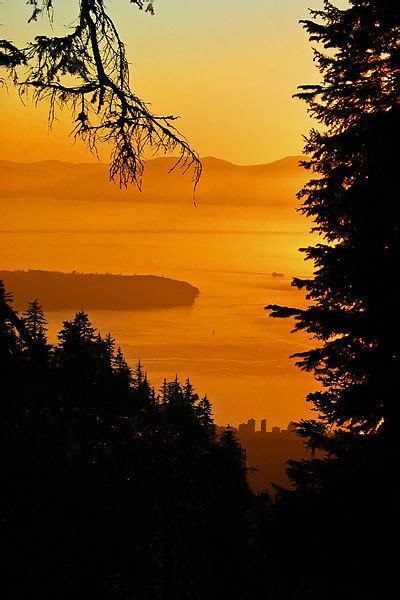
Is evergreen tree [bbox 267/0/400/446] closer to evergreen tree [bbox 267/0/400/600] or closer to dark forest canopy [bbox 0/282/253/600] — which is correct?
evergreen tree [bbox 267/0/400/600]

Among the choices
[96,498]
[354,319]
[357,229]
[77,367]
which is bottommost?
[96,498]

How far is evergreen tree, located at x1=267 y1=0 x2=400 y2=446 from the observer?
983cm

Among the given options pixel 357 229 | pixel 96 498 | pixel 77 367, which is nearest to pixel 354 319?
pixel 357 229

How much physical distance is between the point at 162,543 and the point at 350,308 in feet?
43.0

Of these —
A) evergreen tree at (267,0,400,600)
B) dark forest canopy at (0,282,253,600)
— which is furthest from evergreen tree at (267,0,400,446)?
dark forest canopy at (0,282,253,600)

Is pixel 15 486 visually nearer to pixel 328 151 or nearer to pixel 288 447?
pixel 328 151

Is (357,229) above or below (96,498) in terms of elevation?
above

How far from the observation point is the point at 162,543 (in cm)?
2073

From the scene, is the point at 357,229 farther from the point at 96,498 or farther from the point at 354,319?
the point at 96,498

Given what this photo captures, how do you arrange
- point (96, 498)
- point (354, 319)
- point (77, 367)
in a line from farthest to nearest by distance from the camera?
point (96, 498)
point (77, 367)
point (354, 319)

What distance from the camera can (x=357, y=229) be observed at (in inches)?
446

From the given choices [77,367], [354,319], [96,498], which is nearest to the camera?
[354,319]

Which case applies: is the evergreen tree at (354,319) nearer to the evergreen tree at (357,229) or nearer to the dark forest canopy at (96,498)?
the evergreen tree at (357,229)

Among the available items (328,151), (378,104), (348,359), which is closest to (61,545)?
(348,359)
